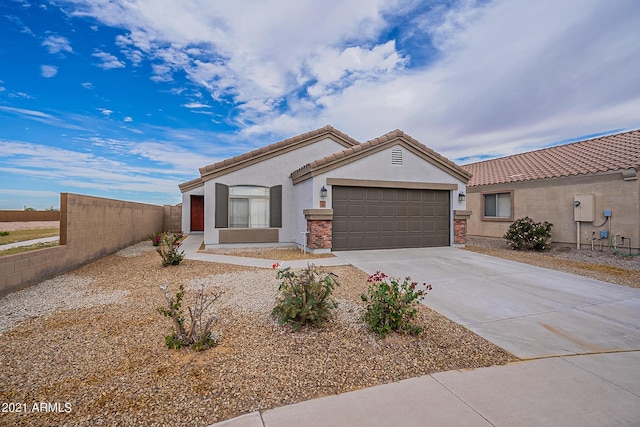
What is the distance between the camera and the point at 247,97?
14.0 m

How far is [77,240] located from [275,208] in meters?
6.60

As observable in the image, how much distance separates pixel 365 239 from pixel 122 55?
34.4 feet

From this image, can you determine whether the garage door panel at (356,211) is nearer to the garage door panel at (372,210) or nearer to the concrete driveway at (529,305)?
the garage door panel at (372,210)

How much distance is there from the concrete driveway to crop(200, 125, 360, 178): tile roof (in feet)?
20.9

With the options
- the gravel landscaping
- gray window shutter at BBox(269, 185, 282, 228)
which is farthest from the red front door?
the gravel landscaping

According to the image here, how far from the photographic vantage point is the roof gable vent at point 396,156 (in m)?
11.2

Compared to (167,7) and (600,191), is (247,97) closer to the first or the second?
(167,7)

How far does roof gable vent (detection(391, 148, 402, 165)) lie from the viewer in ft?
36.9

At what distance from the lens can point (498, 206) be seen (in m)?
14.9

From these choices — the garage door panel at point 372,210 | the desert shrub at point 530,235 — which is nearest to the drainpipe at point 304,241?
the garage door panel at point 372,210

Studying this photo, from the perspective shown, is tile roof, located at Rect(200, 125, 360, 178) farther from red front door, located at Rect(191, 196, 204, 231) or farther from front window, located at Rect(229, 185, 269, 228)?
red front door, located at Rect(191, 196, 204, 231)

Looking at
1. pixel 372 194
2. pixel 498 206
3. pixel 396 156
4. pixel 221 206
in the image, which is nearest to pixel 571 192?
pixel 498 206

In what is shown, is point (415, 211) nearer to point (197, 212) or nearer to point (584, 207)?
point (584, 207)

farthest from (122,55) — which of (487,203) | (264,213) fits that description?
(487,203)
